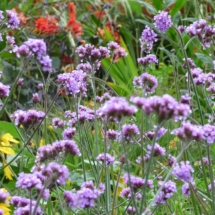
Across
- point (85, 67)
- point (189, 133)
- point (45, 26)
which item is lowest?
point (45, 26)

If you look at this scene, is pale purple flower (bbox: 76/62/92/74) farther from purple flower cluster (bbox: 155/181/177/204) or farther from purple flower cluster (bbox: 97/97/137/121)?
purple flower cluster (bbox: 97/97/137/121)

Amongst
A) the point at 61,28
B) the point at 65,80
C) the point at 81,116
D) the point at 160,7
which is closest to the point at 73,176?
the point at 81,116

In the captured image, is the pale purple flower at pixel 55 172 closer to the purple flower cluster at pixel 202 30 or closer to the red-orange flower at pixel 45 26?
the purple flower cluster at pixel 202 30

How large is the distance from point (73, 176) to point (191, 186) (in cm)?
94

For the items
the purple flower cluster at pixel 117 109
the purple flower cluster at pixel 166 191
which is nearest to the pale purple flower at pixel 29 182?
the purple flower cluster at pixel 117 109

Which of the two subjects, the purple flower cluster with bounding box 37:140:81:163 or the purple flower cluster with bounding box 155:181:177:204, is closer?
the purple flower cluster with bounding box 37:140:81:163

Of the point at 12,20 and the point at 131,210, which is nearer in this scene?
the point at 131,210

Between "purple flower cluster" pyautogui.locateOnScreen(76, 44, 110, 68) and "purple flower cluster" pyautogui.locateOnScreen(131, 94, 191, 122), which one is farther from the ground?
"purple flower cluster" pyautogui.locateOnScreen(131, 94, 191, 122)

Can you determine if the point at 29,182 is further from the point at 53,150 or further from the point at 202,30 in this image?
the point at 202,30

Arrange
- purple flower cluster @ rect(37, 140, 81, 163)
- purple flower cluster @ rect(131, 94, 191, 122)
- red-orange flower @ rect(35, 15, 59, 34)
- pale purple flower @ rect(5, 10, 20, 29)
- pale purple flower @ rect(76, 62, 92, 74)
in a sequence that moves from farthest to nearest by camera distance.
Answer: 1. red-orange flower @ rect(35, 15, 59, 34)
2. pale purple flower @ rect(76, 62, 92, 74)
3. pale purple flower @ rect(5, 10, 20, 29)
4. purple flower cluster @ rect(37, 140, 81, 163)
5. purple flower cluster @ rect(131, 94, 191, 122)

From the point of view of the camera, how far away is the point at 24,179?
1.14m

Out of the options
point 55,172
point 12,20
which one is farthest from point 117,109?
point 12,20

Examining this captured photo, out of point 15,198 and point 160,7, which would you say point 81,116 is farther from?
point 160,7

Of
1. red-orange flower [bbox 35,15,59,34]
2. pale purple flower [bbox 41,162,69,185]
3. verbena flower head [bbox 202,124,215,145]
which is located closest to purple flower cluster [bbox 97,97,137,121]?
pale purple flower [bbox 41,162,69,185]
